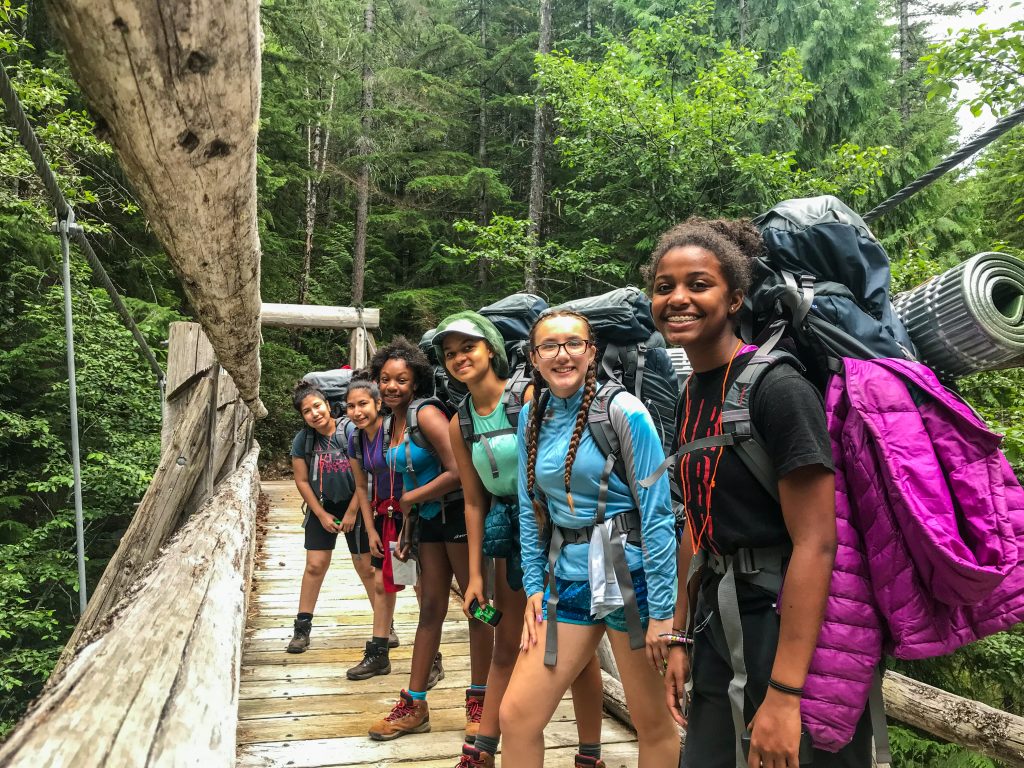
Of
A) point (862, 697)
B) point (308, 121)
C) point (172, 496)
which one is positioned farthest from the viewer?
point (308, 121)

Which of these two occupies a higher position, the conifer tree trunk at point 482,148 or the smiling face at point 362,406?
the conifer tree trunk at point 482,148

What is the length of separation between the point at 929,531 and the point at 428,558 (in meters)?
2.51

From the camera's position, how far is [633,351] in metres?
2.86

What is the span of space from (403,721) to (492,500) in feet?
4.18

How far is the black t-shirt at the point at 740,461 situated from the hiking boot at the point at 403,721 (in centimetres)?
224

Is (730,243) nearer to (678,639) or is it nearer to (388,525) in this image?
(678,639)

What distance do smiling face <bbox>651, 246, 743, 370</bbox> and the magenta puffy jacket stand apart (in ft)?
1.10

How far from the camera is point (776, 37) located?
44.3 ft

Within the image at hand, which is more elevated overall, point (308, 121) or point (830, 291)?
point (308, 121)

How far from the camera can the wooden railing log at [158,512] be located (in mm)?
2752

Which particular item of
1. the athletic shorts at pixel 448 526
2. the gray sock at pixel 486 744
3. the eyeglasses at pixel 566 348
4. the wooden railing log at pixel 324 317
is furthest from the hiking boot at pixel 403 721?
the wooden railing log at pixel 324 317

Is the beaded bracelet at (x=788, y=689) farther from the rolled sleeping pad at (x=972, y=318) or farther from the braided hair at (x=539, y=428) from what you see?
the braided hair at (x=539, y=428)

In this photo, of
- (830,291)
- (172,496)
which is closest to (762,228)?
(830,291)

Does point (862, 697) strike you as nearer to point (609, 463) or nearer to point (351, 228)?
point (609, 463)
